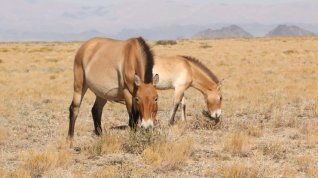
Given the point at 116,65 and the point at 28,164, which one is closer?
the point at 28,164

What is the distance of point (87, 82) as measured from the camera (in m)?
9.55

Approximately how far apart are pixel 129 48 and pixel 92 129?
141 inches

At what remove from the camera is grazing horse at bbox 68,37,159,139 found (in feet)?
24.9

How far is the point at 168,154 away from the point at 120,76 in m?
1.77

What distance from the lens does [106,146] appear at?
859 centimetres

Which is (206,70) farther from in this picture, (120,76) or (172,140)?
(120,76)

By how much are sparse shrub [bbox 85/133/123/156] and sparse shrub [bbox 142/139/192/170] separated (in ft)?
2.36

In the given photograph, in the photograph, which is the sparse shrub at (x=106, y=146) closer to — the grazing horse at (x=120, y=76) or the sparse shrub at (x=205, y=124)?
the grazing horse at (x=120, y=76)

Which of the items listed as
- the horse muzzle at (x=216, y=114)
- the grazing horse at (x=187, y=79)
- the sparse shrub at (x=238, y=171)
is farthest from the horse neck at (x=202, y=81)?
the sparse shrub at (x=238, y=171)

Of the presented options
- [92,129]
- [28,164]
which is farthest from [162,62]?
[28,164]

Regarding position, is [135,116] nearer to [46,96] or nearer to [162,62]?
[162,62]

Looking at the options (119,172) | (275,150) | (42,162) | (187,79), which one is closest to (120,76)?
(42,162)

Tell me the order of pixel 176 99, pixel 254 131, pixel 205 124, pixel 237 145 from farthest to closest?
pixel 176 99 → pixel 205 124 → pixel 254 131 → pixel 237 145

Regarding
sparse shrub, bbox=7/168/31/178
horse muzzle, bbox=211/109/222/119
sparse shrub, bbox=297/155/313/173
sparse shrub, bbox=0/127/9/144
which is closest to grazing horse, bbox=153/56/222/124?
horse muzzle, bbox=211/109/222/119
